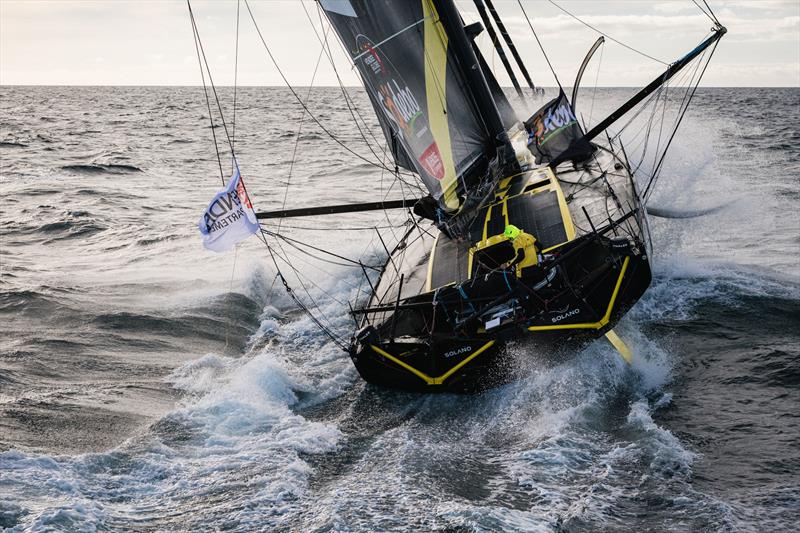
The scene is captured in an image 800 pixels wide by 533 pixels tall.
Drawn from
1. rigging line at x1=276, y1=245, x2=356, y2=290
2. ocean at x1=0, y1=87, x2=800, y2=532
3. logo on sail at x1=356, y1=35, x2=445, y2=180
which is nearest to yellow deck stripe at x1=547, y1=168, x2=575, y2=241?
ocean at x1=0, y1=87, x2=800, y2=532

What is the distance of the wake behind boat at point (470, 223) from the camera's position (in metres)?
8.72

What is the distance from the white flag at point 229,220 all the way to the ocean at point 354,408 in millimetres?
2047

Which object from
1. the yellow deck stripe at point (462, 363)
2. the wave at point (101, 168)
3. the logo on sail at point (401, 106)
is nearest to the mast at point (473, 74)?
the logo on sail at point (401, 106)

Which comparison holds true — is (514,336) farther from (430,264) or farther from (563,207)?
(563,207)

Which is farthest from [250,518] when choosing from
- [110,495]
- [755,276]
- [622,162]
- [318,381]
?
[755,276]

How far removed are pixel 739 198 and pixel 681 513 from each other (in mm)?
13597

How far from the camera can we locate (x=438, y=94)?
35.1ft

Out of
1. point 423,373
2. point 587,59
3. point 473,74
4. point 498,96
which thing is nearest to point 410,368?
point 423,373

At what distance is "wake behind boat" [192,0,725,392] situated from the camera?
8.72 m

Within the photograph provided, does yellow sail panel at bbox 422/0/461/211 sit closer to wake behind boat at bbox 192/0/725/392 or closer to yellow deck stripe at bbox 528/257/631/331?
wake behind boat at bbox 192/0/725/392

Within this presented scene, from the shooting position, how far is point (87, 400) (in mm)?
9352

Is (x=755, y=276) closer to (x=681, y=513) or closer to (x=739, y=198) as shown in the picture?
(x=739, y=198)

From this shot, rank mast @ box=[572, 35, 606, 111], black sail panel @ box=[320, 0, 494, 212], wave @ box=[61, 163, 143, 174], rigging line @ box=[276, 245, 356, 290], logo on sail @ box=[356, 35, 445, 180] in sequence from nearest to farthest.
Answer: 1. black sail panel @ box=[320, 0, 494, 212]
2. logo on sail @ box=[356, 35, 445, 180]
3. mast @ box=[572, 35, 606, 111]
4. rigging line @ box=[276, 245, 356, 290]
5. wave @ box=[61, 163, 143, 174]

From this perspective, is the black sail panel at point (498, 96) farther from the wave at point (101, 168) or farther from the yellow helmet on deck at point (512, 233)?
the wave at point (101, 168)
